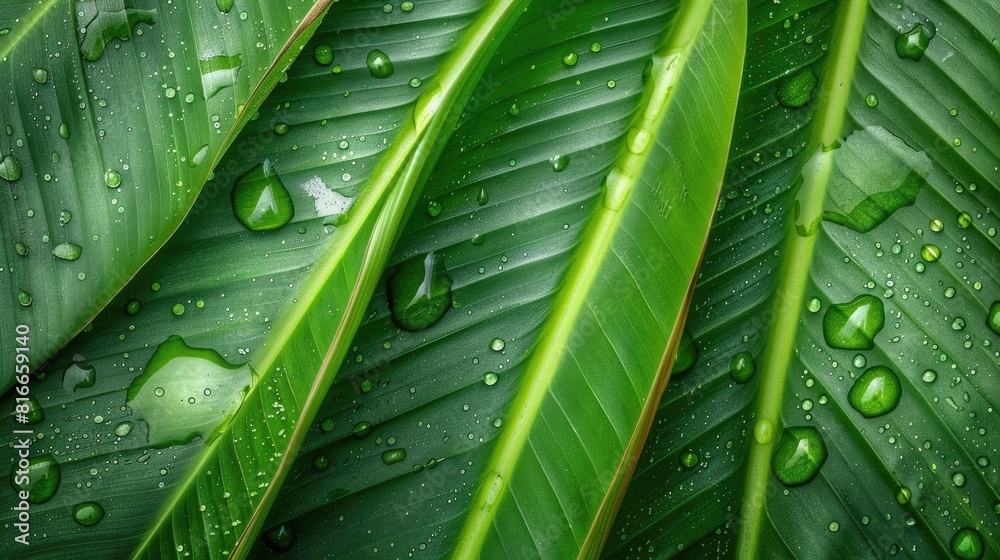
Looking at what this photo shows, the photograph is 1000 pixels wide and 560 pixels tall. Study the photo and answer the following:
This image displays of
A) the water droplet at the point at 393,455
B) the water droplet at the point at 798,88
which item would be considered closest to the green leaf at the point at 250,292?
the water droplet at the point at 393,455

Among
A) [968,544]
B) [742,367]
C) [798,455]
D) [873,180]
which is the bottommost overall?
[968,544]

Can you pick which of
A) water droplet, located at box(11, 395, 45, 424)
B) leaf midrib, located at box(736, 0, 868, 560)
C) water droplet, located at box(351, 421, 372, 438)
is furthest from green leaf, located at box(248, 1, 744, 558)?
water droplet, located at box(11, 395, 45, 424)

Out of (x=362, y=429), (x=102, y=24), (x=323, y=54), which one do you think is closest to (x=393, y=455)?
(x=362, y=429)

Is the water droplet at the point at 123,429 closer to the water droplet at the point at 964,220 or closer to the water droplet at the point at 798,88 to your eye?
the water droplet at the point at 798,88

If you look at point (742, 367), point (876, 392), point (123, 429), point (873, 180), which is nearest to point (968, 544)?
point (876, 392)

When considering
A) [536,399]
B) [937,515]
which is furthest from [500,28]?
[937,515]

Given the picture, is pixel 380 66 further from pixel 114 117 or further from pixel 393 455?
pixel 393 455

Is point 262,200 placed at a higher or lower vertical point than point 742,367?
higher
